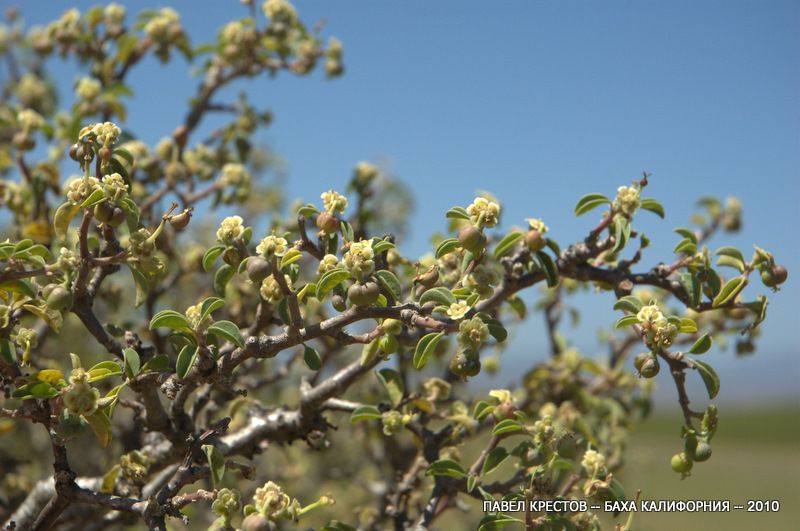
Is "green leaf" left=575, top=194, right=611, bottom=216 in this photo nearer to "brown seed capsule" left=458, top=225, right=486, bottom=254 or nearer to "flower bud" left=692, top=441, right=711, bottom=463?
"brown seed capsule" left=458, top=225, right=486, bottom=254

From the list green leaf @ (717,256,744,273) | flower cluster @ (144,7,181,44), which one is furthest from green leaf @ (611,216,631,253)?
flower cluster @ (144,7,181,44)

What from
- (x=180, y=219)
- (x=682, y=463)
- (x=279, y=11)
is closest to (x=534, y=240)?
(x=682, y=463)

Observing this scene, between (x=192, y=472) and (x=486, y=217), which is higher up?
(x=486, y=217)

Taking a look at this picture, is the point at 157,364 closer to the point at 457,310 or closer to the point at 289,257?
the point at 289,257

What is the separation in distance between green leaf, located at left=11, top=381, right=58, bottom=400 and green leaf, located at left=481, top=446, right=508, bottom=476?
1350 mm

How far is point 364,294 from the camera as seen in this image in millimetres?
1704

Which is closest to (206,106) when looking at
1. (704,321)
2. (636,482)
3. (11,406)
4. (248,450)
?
(11,406)

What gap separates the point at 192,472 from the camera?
1.92 m

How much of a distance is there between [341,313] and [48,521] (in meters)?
1.13

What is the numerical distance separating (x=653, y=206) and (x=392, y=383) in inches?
44.3

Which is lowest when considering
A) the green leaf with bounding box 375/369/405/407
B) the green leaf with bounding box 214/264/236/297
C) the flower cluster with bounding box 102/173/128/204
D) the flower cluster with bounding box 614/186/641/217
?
the green leaf with bounding box 375/369/405/407

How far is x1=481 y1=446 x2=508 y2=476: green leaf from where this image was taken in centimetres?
225

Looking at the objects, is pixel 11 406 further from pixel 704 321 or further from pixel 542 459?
pixel 704 321

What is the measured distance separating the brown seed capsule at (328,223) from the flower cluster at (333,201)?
0.9 inches
